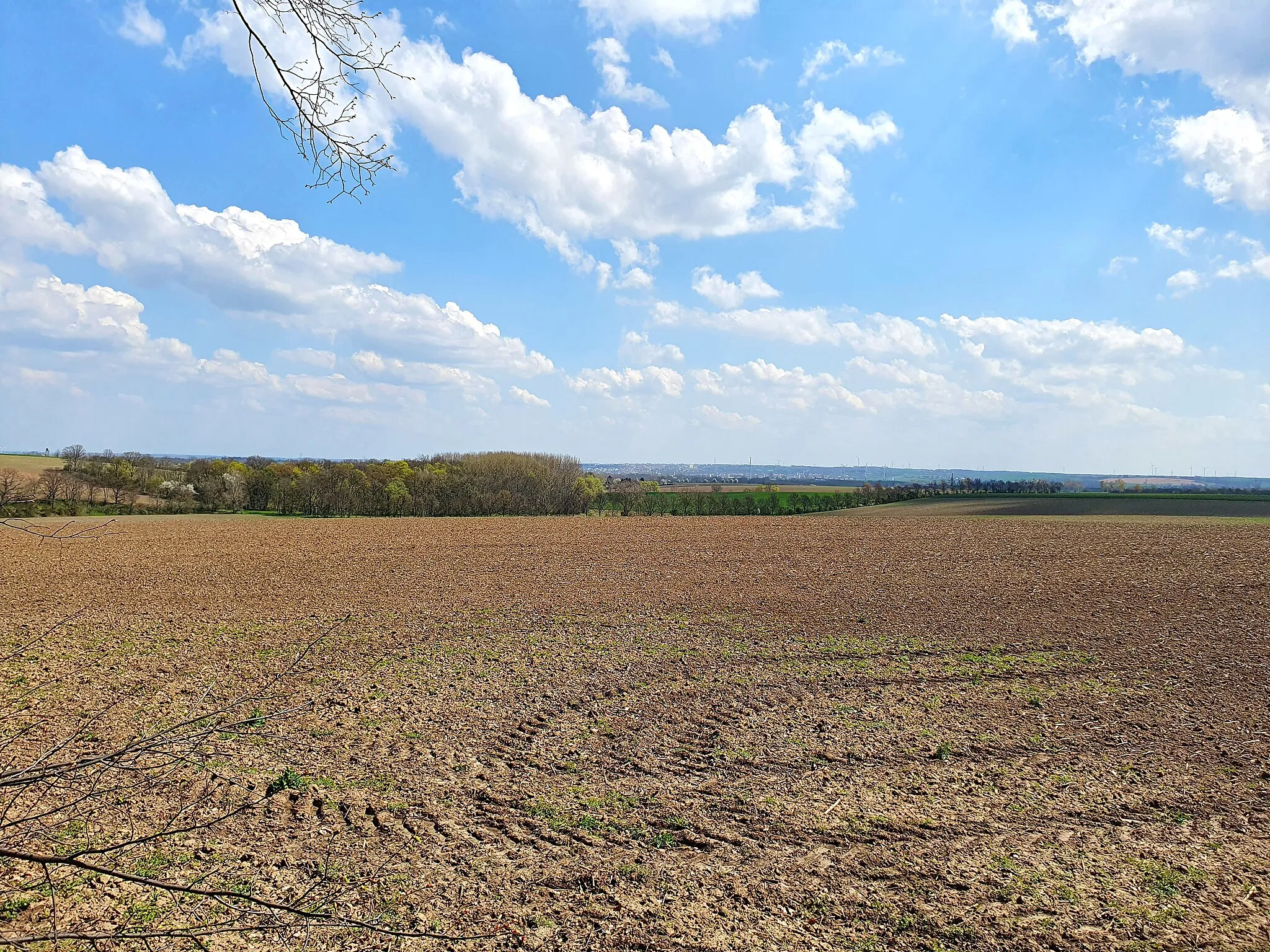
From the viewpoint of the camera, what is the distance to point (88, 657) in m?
15.4

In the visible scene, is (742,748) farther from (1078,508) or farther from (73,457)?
(1078,508)

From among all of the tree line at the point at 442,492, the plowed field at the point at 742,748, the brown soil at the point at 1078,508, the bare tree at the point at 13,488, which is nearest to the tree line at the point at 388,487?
the tree line at the point at 442,492

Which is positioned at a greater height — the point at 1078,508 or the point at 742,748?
the point at 1078,508

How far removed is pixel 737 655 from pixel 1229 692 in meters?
8.75

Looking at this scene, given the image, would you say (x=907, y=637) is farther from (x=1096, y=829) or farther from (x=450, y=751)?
(x=450, y=751)

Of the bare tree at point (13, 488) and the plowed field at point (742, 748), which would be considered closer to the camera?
the bare tree at point (13, 488)

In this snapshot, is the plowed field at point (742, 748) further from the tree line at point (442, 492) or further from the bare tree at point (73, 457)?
the tree line at point (442, 492)

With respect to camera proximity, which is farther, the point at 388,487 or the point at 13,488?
the point at 388,487

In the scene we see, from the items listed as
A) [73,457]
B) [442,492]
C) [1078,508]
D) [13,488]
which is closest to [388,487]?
[442,492]

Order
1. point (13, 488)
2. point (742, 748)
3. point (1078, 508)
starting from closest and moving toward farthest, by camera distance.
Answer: point (13, 488)
point (742, 748)
point (1078, 508)

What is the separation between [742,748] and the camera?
424 inches

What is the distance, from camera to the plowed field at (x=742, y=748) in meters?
6.77

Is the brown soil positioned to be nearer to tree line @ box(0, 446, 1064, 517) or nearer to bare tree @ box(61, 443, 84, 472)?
tree line @ box(0, 446, 1064, 517)

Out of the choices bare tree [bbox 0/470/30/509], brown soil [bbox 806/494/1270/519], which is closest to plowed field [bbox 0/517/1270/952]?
bare tree [bbox 0/470/30/509]
